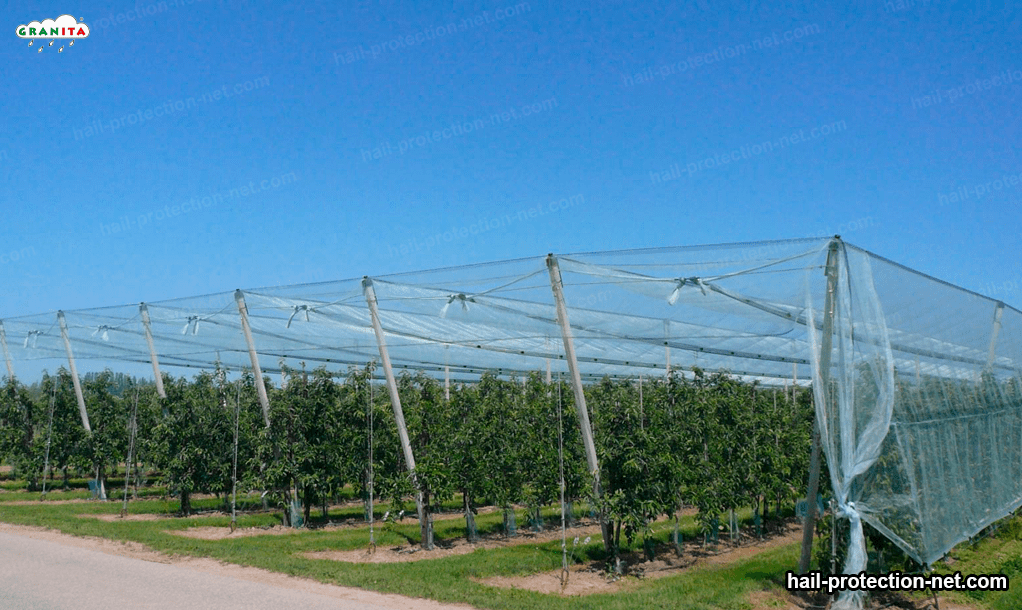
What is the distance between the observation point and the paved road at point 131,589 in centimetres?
948

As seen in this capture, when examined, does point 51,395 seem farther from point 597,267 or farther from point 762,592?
point 762,592

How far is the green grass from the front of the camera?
33.0 ft

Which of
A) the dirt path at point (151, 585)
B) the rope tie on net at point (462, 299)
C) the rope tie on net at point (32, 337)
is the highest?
the rope tie on net at point (32, 337)

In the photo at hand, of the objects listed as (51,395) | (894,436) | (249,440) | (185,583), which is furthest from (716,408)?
(51,395)

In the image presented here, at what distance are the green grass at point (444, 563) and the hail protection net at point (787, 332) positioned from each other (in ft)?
8.75

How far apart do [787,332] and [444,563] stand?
742cm

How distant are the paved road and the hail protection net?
5.75 metres

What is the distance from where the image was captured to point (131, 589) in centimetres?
1030

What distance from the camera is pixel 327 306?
16109mm

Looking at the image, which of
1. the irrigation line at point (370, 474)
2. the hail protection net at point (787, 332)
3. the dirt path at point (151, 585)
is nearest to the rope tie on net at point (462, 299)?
the hail protection net at point (787, 332)

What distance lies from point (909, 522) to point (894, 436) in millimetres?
1070

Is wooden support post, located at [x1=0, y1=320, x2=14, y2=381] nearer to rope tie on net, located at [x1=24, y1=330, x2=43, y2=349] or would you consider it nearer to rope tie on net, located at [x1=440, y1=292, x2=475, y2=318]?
rope tie on net, located at [x1=24, y1=330, x2=43, y2=349]

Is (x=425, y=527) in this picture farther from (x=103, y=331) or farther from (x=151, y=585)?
(x=103, y=331)

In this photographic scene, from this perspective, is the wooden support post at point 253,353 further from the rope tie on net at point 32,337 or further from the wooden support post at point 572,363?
the rope tie on net at point 32,337
